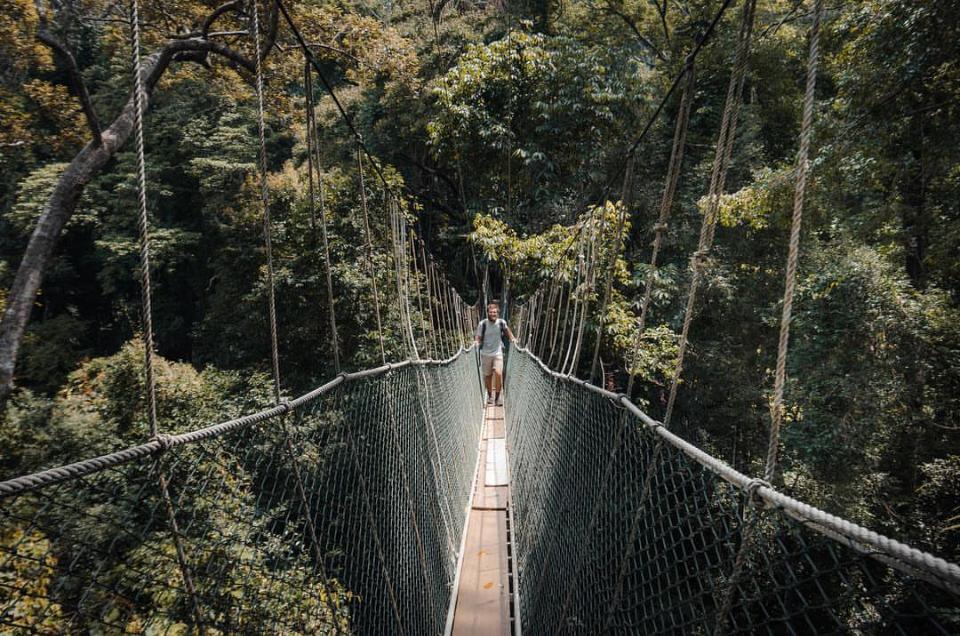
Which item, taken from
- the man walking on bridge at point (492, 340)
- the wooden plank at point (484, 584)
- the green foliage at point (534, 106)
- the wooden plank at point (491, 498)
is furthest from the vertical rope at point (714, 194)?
the green foliage at point (534, 106)

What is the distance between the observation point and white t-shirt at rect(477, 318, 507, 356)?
146 inches

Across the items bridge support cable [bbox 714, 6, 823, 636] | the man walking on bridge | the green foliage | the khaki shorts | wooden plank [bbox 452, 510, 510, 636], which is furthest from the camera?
the green foliage

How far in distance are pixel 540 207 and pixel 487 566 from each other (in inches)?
225

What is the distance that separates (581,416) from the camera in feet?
5.11

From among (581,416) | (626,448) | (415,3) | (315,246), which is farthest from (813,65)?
(415,3)

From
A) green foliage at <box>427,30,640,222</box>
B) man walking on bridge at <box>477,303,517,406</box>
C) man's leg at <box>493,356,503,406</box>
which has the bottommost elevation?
man's leg at <box>493,356,503,406</box>

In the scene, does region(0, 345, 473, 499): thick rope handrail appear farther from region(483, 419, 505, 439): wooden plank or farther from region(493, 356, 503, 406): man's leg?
region(483, 419, 505, 439): wooden plank

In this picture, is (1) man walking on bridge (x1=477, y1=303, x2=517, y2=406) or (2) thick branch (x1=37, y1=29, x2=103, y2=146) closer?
(2) thick branch (x1=37, y1=29, x2=103, y2=146)

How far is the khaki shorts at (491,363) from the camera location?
3.99m

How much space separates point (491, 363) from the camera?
4.14 metres

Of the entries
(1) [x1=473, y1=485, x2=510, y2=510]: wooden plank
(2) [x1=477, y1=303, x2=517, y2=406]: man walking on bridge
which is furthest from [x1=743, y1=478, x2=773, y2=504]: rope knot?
(2) [x1=477, y1=303, x2=517, y2=406]: man walking on bridge

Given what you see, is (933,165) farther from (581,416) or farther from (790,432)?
(581,416)

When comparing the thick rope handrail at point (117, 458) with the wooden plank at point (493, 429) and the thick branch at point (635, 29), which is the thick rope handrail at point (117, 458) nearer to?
the wooden plank at point (493, 429)

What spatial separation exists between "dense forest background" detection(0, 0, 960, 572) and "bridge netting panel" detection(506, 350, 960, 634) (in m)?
0.94
